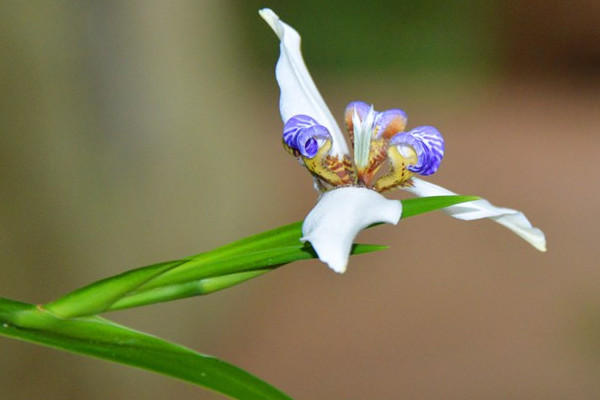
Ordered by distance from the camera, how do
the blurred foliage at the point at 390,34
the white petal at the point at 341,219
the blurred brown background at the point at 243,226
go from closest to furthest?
1. the white petal at the point at 341,219
2. the blurred brown background at the point at 243,226
3. the blurred foliage at the point at 390,34

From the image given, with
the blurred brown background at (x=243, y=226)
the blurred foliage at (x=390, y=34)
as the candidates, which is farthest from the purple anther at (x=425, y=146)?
the blurred foliage at (x=390, y=34)

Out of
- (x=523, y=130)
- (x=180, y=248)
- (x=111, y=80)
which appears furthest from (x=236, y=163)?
(x=523, y=130)

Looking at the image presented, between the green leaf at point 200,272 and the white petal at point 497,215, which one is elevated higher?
the white petal at point 497,215

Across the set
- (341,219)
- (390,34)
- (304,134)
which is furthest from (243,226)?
(341,219)

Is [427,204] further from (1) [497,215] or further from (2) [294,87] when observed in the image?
(2) [294,87]

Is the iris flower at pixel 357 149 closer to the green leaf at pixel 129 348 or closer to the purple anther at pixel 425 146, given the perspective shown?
the purple anther at pixel 425 146

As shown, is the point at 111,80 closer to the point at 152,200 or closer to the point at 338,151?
the point at 152,200

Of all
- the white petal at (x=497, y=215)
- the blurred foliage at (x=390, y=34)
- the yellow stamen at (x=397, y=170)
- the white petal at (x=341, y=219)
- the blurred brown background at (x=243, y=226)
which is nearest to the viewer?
the white petal at (x=341, y=219)
